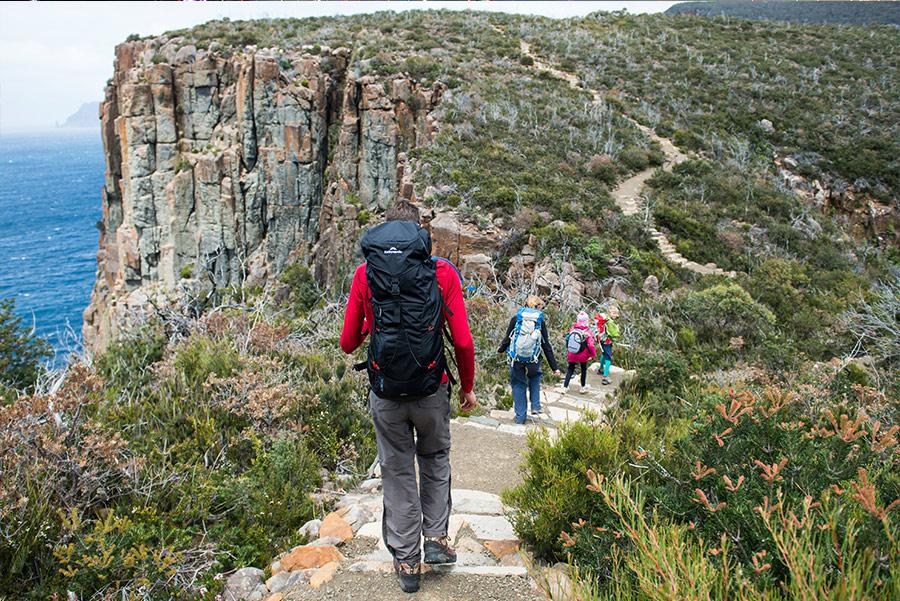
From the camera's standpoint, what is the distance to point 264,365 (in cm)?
549

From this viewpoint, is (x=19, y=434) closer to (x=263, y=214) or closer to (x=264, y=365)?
(x=264, y=365)

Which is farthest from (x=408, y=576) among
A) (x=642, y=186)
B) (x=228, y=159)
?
(x=228, y=159)

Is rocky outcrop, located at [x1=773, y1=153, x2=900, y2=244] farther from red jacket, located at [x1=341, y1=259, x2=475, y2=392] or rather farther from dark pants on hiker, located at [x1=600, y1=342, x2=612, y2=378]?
red jacket, located at [x1=341, y1=259, x2=475, y2=392]

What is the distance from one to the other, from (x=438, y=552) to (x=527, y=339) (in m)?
2.94

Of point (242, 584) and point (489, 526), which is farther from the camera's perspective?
point (489, 526)

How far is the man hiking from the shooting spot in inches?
112

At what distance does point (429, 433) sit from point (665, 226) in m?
17.2

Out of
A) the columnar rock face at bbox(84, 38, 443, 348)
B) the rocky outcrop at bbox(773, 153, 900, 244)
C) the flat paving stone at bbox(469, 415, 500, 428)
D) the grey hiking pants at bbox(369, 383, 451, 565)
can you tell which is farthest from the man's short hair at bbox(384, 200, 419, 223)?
the rocky outcrop at bbox(773, 153, 900, 244)

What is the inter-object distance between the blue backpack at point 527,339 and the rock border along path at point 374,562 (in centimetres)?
155

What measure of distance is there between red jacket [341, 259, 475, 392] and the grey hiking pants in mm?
203

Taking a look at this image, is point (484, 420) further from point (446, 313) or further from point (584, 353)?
point (446, 313)

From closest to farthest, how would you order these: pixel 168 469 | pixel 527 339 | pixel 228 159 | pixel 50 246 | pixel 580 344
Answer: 1. pixel 168 469
2. pixel 527 339
3. pixel 580 344
4. pixel 228 159
5. pixel 50 246

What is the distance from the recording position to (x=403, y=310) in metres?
2.84

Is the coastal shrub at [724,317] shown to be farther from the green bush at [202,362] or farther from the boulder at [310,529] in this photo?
the boulder at [310,529]
